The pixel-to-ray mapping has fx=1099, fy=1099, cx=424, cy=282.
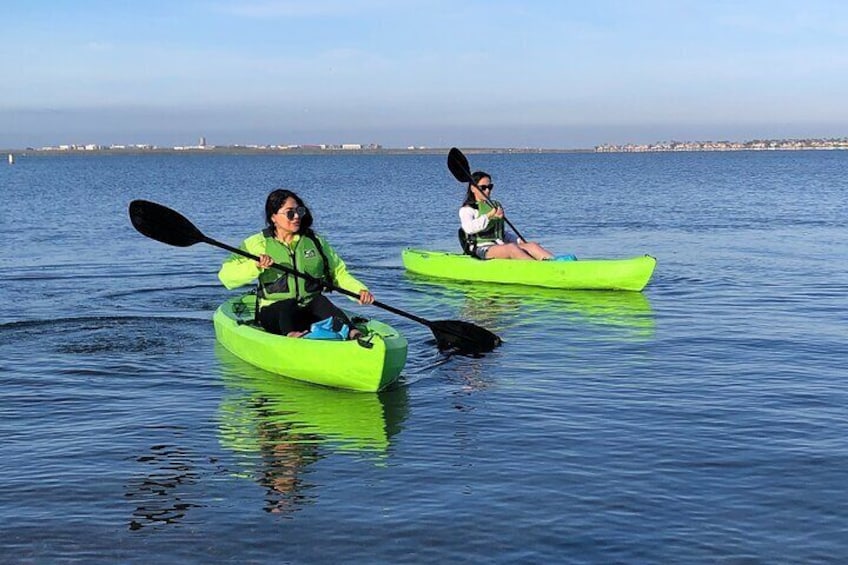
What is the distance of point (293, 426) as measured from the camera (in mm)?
8273

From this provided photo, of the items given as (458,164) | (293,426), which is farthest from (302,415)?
(458,164)

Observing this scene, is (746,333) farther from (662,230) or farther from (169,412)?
(662,230)

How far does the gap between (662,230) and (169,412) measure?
20.6 metres

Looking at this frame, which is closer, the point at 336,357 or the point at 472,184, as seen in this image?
the point at 336,357

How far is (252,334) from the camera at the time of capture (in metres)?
10.1

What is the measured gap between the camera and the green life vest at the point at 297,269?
986cm

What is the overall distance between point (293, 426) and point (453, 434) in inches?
48.2

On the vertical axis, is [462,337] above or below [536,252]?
below

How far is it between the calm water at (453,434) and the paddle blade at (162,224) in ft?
4.05

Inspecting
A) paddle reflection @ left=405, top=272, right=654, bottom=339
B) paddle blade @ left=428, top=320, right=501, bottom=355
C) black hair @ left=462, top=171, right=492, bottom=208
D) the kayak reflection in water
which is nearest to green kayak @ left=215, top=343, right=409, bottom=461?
the kayak reflection in water

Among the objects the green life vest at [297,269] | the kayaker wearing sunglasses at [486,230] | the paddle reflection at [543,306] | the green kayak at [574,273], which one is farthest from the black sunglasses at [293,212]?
the green kayak at [574,273]

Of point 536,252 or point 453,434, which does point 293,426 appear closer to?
point 453,434

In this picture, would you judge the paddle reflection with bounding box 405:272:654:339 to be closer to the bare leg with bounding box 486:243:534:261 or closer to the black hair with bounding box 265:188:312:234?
the bare leg with bounding box 486:243:534:261

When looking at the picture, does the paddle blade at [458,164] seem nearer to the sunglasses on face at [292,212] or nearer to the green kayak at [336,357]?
the green kayak at [336,357]
